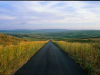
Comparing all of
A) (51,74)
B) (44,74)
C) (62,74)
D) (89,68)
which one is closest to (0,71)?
(44,74)

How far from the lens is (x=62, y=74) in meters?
6.48

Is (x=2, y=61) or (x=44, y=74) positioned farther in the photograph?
(x=2, y=61)

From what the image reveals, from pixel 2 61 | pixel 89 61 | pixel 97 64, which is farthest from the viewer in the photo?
pixel 89 61

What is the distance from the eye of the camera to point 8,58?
804cm

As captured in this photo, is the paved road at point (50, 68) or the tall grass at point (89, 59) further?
the tall grass at point (89, 59)

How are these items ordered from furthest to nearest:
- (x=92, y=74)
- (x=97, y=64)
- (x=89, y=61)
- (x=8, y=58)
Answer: (x=89, y=61), (x=97, y=64), (x=8, y=58), (x=92, y=74)

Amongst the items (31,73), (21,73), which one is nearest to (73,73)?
(31,73)

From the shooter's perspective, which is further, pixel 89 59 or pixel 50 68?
pixel 89 59

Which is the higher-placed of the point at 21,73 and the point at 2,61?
the point at 2,61

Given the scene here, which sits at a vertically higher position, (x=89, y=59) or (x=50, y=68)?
(x=89, y=59)

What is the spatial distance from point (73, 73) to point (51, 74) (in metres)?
Result: 1.39

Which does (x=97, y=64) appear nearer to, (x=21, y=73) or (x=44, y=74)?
(x=44, y=74)

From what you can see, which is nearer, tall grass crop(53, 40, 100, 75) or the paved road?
the paved road

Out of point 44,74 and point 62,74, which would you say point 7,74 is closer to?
point 44,74
